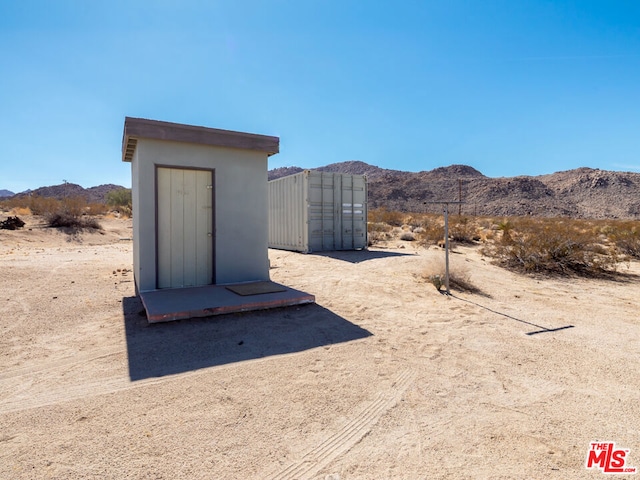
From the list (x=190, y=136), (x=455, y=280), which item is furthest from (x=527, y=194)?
(x=190, y=136)

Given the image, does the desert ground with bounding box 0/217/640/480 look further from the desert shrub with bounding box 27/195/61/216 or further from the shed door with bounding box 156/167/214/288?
the desert shrub with bounding box 27/195/61/216

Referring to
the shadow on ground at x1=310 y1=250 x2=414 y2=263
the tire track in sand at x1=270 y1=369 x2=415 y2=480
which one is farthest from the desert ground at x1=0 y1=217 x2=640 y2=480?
the shadow on ground at x1=310 y1=250 x2=414 y2=263

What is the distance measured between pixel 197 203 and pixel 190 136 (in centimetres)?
122

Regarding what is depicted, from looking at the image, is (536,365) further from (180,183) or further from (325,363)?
(180,183)

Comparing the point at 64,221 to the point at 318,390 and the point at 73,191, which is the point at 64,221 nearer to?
the point at 318,390

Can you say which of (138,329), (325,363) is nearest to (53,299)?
(138,329)

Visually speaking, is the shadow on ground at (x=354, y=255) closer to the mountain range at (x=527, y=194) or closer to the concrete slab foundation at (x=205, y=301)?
the concrete slab foundation at (x=205, y=301)

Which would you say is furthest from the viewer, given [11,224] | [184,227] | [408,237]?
[408,237]

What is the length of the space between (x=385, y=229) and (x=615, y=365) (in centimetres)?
1776

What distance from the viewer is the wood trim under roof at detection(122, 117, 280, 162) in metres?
6.05

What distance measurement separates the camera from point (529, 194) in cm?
5872

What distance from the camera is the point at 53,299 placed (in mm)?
6324

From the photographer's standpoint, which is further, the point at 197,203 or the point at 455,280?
the point at 455,280

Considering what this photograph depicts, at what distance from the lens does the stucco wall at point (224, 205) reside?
20.5 ft
